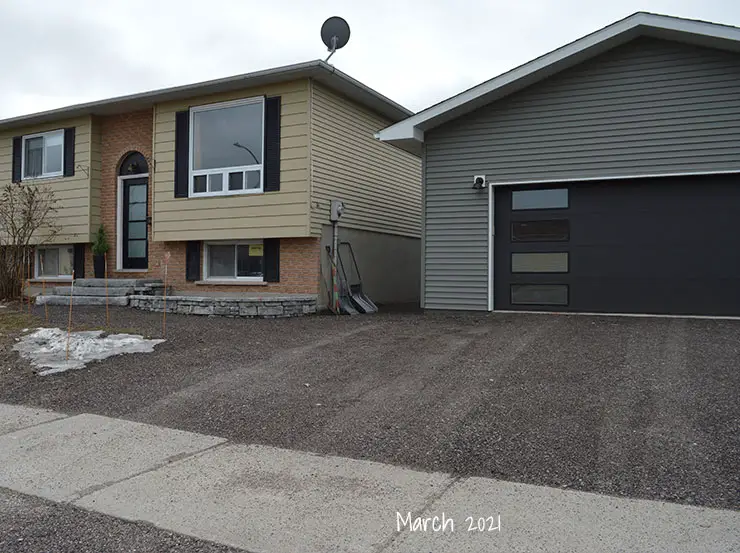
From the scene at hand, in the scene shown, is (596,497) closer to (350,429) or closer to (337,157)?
(350,429)

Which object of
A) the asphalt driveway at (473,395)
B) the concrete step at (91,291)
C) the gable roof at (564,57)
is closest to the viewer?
the asphalt driveway at (473,395)

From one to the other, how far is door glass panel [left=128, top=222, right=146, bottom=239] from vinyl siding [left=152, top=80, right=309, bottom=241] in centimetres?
129

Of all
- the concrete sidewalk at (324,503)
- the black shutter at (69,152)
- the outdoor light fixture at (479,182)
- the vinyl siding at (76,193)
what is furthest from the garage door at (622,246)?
the black shutter at (69,152)

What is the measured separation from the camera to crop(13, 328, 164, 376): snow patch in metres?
7.58

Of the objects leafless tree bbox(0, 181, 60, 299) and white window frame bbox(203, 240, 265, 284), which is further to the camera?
leafless tree bbox(0, 181, 60, 299)

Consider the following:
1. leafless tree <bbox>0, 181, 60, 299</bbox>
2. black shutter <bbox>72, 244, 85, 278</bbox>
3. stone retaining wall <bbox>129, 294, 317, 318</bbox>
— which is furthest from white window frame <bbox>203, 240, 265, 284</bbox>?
leafless tree <bbox>0, 181, 60, 299</bbox>

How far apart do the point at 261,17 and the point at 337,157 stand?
3.89m

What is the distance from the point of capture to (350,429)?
5.10 m

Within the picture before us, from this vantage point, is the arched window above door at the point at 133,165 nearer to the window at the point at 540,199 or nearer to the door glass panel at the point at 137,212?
the door glass panel at the point at 137,212

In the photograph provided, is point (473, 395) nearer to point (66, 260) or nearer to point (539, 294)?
point (539, 294)

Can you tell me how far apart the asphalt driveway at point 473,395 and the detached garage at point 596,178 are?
0.89 metres

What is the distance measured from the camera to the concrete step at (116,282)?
42.6 ft

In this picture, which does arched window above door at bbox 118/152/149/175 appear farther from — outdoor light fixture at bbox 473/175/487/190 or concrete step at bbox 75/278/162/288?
outdoor light fixture at bbox 473/175/487/190

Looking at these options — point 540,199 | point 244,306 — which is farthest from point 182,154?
point 540,199
